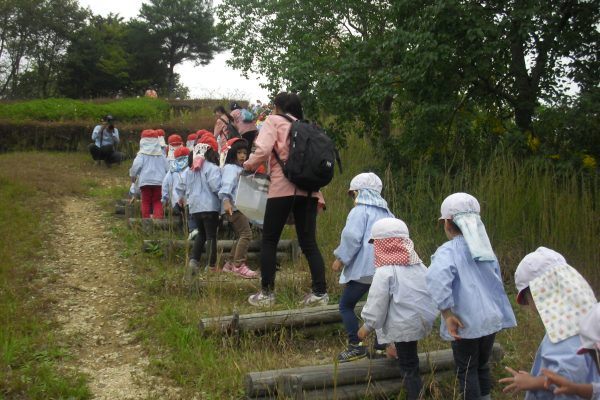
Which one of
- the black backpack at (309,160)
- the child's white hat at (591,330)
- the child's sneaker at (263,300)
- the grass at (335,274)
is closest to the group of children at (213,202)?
the grass at (335,274)

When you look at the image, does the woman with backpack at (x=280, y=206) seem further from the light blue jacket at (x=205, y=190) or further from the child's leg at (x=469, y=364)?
the child's leg at (x=469, y=364)

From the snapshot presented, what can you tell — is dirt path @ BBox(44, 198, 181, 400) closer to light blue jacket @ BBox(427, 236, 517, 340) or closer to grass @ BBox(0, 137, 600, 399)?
grass @ BBox(0, 137, 600, 399)

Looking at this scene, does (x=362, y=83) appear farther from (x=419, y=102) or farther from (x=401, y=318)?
(x=401, y=318)

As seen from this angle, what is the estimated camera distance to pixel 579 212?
22.9ft

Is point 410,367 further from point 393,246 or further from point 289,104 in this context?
point 289,104

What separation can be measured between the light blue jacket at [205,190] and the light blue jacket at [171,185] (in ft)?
3.42

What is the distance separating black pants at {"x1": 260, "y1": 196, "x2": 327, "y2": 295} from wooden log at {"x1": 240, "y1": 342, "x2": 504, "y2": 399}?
4.78 ft

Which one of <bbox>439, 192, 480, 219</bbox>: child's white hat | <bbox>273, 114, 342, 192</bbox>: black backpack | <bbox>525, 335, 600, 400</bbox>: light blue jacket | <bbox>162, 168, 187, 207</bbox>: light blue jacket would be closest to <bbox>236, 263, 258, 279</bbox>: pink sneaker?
<bbox>162, 168, 187, 207</bbox>: light blue jacket

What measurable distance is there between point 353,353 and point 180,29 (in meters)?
28.6

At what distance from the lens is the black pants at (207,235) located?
710 cm

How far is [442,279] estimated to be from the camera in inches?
143

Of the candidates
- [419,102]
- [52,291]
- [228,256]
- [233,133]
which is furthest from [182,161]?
[419,102]

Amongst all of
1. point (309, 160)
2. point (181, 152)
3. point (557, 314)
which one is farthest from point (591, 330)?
point (181, 152)

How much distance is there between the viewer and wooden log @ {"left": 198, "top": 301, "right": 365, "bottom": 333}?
5.05 m
